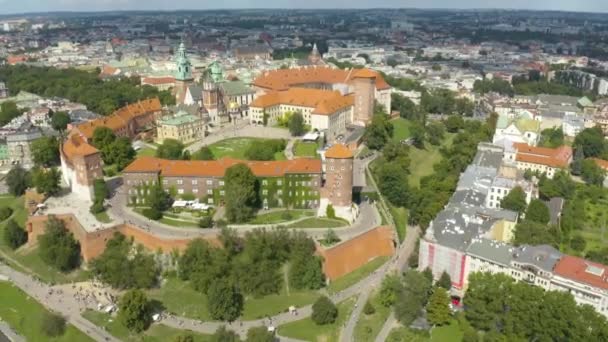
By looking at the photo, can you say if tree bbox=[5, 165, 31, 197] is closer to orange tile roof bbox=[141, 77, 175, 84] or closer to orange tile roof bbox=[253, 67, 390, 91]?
orange tile roof bbox=[253, 67, 390, 91]

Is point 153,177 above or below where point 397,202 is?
above

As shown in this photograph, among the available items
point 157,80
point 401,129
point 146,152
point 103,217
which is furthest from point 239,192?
point 157,80

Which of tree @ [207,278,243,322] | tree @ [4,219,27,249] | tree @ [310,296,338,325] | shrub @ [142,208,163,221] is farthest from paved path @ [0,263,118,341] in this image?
tree @ [310,296,338,325]

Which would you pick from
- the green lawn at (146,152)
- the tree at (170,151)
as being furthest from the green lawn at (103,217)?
the green lawn at (146,152)

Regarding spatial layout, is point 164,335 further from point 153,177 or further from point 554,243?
point 554,243

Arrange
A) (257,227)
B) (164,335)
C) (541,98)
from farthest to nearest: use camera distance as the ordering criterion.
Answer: (541,98) → (257,227) → (164,335)

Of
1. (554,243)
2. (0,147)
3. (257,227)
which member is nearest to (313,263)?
(257,227)
